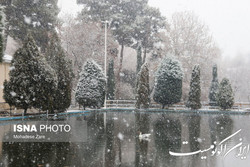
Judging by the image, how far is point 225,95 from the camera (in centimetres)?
2470

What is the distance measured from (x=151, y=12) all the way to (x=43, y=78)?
73.8 feet

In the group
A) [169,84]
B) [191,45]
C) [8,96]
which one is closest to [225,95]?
[169,84]

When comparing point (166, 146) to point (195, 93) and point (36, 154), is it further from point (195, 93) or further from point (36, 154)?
point (195, 93)

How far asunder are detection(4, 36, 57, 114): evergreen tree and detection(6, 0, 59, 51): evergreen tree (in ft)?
40.4

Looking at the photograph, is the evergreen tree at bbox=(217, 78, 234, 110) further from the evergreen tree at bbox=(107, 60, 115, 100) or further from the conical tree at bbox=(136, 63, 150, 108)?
the evergreen tree at bbox=(107, 60, 115, 100)

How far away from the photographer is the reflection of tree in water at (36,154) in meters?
6.25

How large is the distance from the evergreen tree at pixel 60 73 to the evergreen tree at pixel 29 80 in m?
1.90

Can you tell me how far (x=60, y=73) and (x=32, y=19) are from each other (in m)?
12.6

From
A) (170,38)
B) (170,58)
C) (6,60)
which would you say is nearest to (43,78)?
(6,60)

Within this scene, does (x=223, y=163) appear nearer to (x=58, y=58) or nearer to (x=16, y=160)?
(x=16, y=160)

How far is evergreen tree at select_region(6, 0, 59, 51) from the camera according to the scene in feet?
87.4

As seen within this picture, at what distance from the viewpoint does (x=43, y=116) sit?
52.1 feet

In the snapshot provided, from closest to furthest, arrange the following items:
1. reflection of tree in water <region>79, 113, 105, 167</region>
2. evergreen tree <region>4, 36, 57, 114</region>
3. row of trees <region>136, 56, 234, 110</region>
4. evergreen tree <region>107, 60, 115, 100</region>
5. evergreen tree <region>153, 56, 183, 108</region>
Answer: reflection of tree in water <region>79, 113, 105, 167</region>
evergreen tree <region>4, 36, 57, 114</region>
row of trees <region>136, 56, 234, 110</region>
evergreen tree <region>153, 56, 183, 108</region>
evergreen tree <region>107, 60, 115, 100</region>

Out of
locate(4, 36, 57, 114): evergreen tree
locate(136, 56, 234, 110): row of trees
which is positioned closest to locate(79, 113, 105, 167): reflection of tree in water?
locate(4, 36, 57, 114): evergreen tree
